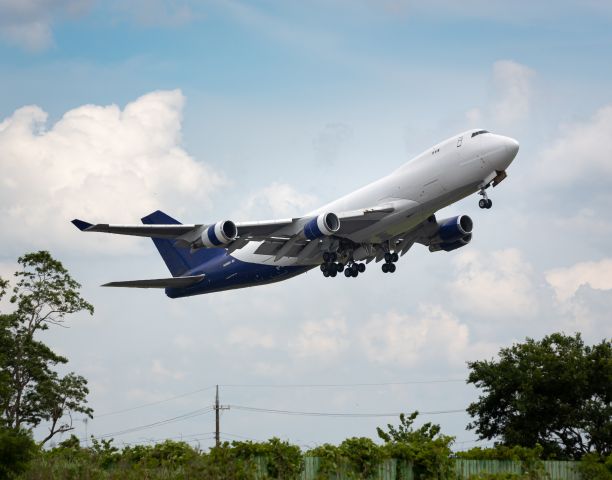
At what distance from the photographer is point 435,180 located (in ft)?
145

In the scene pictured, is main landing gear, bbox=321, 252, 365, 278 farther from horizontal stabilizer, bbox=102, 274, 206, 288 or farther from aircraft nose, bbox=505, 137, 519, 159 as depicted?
aircraft nose, bbox=505, 137, 519, 159

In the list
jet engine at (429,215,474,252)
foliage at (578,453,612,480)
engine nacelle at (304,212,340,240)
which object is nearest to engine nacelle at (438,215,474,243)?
jet engine at (429,215,474,252)

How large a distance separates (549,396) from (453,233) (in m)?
18.0

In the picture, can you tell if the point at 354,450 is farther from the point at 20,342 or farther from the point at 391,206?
the point at 20,342

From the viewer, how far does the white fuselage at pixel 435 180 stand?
43312mm

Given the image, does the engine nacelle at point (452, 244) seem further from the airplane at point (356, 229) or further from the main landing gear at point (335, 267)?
the main landing gear at point (335, 267)

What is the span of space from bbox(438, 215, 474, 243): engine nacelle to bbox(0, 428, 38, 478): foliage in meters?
27.4

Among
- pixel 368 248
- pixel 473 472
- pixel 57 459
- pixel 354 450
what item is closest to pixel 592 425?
pixel 368 248

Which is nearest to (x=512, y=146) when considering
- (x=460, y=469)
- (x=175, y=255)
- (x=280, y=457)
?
(x=460, y=469)

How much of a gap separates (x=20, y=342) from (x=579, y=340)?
36335 millimetres

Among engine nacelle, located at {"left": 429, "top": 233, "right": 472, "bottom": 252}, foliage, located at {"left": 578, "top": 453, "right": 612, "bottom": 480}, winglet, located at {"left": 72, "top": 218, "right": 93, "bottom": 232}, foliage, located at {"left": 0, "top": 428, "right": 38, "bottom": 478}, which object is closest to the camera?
foliage, located at {"left": 0, "top": 428, "right": 38, "bottom": 478}

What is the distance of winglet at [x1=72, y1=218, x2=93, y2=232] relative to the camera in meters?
41.9

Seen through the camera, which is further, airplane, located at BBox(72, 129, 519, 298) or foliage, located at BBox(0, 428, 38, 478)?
airplane, located at BBox(72, 129, 519, 298)

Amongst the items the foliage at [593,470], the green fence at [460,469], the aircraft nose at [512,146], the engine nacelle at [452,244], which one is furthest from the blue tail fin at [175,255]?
the foliage at [593,470]
